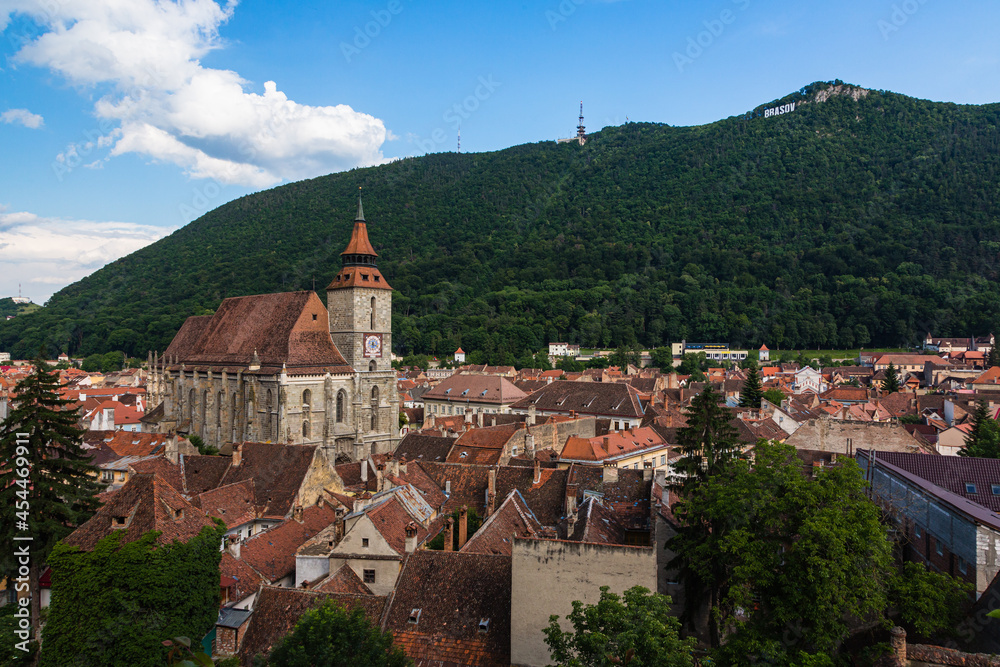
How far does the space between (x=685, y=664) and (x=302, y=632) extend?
9027mm

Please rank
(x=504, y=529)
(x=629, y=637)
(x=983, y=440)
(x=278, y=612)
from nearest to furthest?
1. (x=629, y=637)
2. (x=278, y=612)
3. (x=504, y=529)
4. (x=983, y=440)

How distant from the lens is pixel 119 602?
19.3 m

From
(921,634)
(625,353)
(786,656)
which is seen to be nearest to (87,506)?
(786,656)

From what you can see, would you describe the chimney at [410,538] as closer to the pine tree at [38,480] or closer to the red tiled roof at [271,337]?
the pine tree at [38,480]

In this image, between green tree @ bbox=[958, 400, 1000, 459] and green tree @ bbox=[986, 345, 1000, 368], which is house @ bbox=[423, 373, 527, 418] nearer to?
green tree @ bbox=[958, 400, 1000, 459]

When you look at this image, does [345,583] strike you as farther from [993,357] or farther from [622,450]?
[993,357]

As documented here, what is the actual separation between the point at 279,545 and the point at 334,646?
44.8 ft

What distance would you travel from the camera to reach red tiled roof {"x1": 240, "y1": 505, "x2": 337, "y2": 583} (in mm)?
27078

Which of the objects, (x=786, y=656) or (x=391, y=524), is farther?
(x=391, y=524)

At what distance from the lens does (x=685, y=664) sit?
14242 mm

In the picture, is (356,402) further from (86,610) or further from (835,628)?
(835,628)

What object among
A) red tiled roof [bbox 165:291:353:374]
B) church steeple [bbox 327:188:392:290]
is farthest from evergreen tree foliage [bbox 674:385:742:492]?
church steeple [bbox 327:188:392:290]

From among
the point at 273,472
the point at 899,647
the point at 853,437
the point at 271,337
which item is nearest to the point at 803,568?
the point at 899,647

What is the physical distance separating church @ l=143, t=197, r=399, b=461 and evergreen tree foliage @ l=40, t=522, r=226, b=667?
117ft
